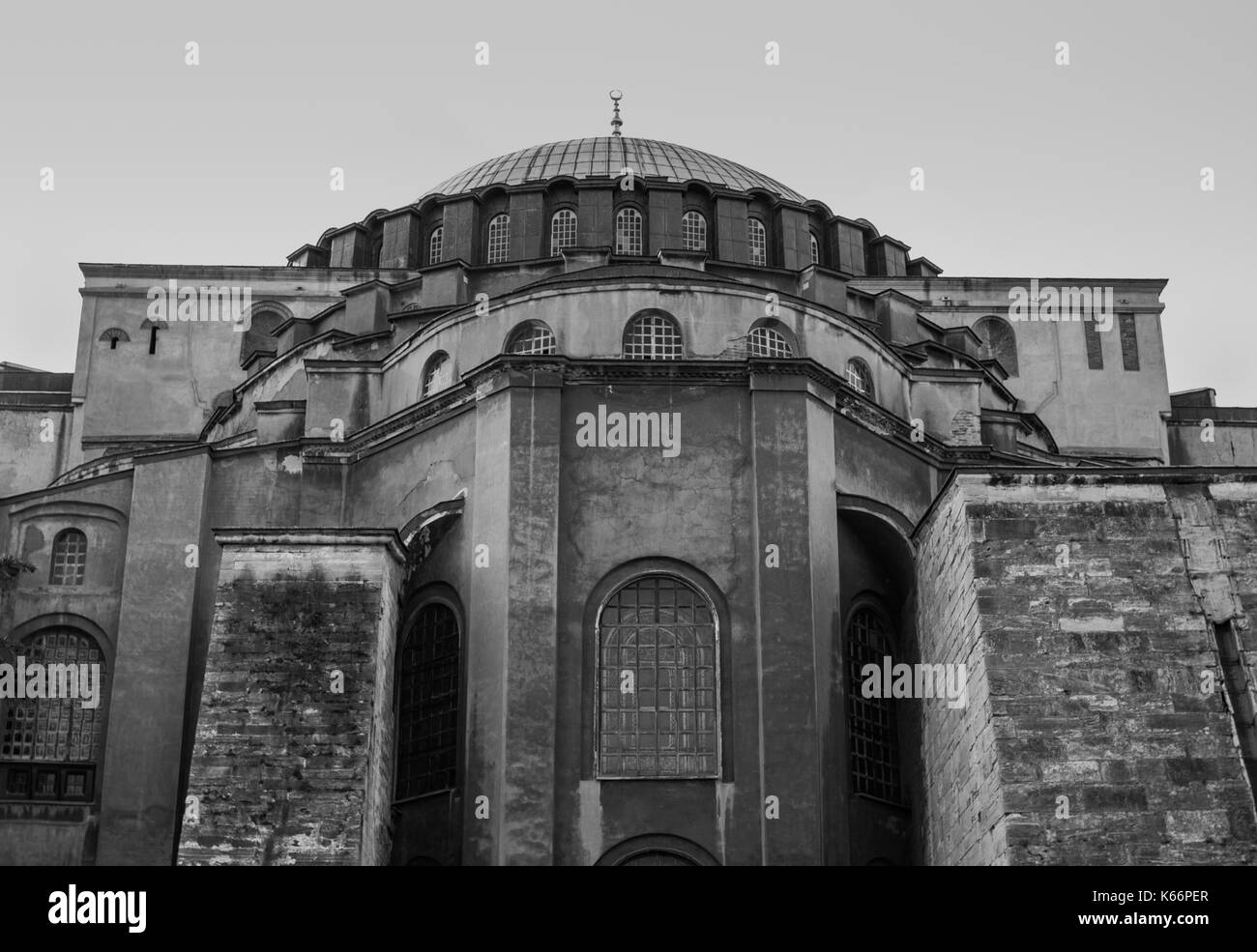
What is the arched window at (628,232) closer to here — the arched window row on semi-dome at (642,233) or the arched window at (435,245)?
the arched window row on semi-dome at (642,233)

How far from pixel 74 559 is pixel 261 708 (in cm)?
857

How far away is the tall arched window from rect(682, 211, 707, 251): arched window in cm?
1023

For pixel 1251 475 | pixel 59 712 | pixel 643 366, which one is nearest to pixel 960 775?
pixel 1251 475

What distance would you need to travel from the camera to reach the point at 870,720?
30766 mm

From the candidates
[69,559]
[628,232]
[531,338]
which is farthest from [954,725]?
[628,232]

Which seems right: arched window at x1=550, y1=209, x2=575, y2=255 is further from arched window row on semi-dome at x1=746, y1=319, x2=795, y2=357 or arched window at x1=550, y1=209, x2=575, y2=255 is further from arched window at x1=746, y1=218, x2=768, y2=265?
arched window row on semi-dome at x1=746, y1=319, x2=795, y2=357

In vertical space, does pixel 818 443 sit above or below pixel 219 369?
below

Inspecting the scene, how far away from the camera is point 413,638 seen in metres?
31.2

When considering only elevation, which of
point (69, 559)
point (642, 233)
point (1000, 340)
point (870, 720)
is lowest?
point (870, 720)

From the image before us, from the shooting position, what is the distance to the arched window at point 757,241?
4356cm

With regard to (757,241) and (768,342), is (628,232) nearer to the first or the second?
(757,241)

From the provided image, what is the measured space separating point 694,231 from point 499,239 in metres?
4.49
